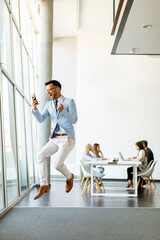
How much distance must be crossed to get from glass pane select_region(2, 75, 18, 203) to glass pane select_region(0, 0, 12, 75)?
1.33 ft

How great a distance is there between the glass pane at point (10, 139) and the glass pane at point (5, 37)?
41 centimetres

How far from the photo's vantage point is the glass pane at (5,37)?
6.15 meters

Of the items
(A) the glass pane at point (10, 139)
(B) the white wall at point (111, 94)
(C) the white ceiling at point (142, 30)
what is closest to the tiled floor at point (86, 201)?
(A) the glass pane at point (10, 139)

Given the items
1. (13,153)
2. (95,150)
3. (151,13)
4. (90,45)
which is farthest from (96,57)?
(13,153)

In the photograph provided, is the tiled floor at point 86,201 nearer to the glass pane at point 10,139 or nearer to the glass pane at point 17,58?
the glass pane at point 10,139

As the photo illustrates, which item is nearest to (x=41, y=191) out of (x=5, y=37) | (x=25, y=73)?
(x=5, y=37)

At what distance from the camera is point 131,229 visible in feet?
14.2

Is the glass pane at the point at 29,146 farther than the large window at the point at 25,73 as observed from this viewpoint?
Yes

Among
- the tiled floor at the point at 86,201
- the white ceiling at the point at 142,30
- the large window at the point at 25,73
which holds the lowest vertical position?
the tiled floor at the point at 86,201

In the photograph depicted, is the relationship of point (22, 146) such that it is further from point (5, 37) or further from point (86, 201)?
point (5, 37)

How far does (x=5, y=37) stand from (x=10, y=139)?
1988mm

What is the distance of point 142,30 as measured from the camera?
7875 mm

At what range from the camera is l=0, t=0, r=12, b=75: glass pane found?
20.2 feet

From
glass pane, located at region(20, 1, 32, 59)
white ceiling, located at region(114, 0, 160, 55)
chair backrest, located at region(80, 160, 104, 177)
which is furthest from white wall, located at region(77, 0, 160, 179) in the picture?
chair backrest, located at region(80, 160, 104, 177)
